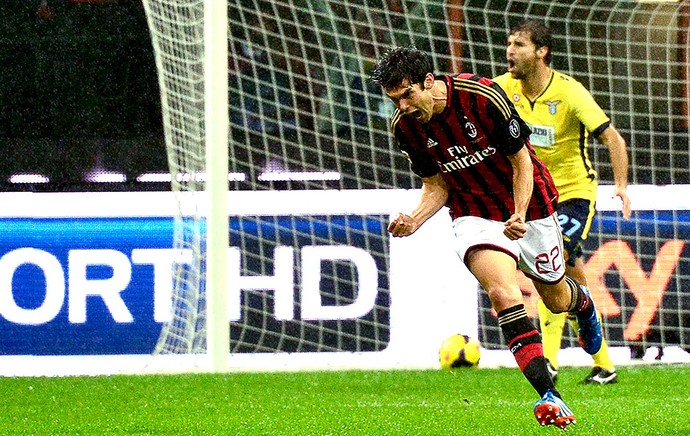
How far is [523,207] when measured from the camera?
513 cm

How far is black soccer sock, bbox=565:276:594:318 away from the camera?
609 centimetres

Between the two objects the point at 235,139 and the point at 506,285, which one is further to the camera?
the point at 235,139

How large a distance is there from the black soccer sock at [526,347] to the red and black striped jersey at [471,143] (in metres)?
0.48

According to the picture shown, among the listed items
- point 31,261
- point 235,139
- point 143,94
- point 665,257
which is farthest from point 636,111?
point 31,261

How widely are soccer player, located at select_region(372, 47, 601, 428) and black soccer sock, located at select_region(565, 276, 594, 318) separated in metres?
0.31

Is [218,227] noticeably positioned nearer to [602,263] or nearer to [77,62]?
[77,62]

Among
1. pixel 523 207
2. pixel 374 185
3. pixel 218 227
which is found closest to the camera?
pixel 523 207

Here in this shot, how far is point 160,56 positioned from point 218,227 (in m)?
1.03

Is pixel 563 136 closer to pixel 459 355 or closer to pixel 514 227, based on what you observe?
pixel 459 355

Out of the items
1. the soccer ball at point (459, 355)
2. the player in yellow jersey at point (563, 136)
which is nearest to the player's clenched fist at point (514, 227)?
the player in yellow jersey at point (563, 136)

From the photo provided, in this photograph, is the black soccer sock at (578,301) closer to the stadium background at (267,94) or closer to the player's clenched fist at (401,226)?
the player's clenched fist at (401,226)

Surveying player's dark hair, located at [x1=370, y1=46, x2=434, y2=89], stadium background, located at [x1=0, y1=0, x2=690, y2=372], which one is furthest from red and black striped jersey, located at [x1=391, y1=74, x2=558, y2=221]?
stadium background, located at [x1=0, y1=0, x2=690, y2=372]

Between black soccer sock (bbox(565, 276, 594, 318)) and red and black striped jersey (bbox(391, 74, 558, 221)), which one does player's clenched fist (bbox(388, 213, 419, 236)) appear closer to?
red and black striped jersey (bbox(391, 74, 558, 221))

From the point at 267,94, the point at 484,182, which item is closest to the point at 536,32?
the point at 484,182
